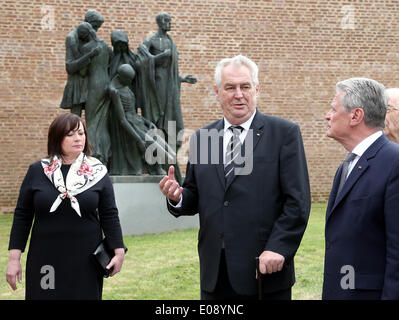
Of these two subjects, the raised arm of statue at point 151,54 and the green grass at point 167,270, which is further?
the raised arm of statue at point 151,54

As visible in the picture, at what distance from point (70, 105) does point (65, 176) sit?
19.3ft

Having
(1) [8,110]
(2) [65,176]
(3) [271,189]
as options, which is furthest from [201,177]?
(1) [8,110]

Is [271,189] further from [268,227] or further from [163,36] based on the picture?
[163,36]

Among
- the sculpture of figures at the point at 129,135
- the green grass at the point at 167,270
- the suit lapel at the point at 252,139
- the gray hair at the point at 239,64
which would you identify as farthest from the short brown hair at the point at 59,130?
Answer: the sculpture of figures at the point at 129,135

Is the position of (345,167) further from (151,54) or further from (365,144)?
(151,54)

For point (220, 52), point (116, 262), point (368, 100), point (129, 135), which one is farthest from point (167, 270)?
point (220, 52)

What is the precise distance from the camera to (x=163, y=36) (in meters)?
9.44

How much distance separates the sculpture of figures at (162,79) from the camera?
9.28 meters

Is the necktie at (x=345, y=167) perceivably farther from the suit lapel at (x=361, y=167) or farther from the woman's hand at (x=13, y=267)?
the woman's hand at (x=13, y=267)

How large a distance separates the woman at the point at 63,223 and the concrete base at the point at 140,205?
17.8ft

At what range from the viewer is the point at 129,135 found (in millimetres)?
9023

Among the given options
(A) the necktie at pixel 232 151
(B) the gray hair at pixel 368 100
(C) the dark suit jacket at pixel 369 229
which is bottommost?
(C) the dark suit jacket at pixel 369 229

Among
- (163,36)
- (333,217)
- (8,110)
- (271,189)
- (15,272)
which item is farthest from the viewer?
(8,110)

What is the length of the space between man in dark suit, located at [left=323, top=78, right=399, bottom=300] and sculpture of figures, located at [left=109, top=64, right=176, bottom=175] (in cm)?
659
